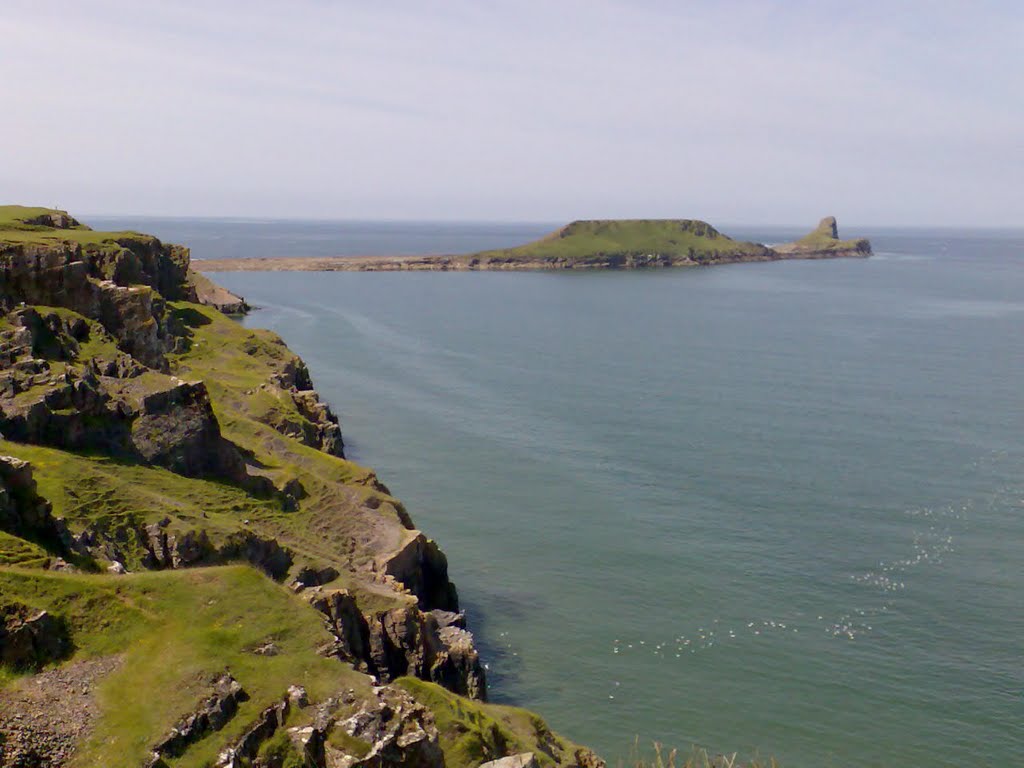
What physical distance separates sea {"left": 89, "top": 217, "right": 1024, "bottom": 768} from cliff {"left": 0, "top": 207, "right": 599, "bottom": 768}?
8765 mm

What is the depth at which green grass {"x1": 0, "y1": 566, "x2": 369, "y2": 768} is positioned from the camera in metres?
31.1

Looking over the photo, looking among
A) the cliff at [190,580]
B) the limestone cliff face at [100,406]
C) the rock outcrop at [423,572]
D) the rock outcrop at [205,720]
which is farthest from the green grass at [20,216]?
the rock outcrop at [205,720]

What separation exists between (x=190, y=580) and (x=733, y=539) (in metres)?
46.4

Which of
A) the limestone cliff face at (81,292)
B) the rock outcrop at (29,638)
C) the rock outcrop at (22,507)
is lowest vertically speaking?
the rock outcrop at (29,638)

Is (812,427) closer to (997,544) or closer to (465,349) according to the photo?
(997,544)

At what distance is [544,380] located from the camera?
13200 cm

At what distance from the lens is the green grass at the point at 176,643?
3112cm

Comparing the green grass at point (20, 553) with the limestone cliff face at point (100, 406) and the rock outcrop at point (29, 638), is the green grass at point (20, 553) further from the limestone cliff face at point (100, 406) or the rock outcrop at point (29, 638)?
the limestone cliff face at point (100, 406)

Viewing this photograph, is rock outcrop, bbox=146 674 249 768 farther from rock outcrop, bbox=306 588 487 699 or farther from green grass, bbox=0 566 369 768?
rock outcrop, bbox=306 588 487 699

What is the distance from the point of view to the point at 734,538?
7269 centimetres

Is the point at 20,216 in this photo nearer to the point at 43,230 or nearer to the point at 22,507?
the point at 43,230

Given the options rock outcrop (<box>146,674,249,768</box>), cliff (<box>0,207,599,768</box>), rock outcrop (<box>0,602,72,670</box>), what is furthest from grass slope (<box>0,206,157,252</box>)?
rock outcrop (<box>146,674,249,768</box>)

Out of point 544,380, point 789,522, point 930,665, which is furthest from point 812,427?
point 930,665

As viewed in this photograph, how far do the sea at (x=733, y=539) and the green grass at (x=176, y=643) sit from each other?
18.7 meters
